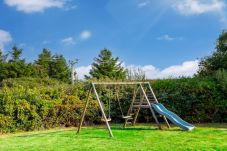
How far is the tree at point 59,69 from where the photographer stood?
171ft

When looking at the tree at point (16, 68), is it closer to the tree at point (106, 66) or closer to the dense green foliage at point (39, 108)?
the tree at point (106, 66)

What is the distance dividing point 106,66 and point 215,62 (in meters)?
28.1

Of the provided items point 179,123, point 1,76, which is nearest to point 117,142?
point 179,123

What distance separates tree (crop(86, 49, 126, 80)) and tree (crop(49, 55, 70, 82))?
156 inches

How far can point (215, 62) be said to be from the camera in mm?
23641

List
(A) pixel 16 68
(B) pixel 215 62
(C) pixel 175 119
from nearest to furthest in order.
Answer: (C) pixel 175 119
(B) pixel 215 62
(A) pixel 16 68

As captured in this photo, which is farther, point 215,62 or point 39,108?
point 215,62

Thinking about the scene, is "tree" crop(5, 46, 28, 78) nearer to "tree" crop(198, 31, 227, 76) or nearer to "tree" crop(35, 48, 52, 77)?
"tree" crop(35, 48, 52, 77)

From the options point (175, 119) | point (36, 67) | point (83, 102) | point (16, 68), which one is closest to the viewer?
point (175, 119)

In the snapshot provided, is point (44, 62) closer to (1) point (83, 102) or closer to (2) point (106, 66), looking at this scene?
(2) point (106, 66)

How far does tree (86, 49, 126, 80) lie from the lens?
5001 cm

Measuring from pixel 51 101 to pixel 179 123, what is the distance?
578 cm

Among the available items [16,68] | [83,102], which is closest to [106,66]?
[16,68]

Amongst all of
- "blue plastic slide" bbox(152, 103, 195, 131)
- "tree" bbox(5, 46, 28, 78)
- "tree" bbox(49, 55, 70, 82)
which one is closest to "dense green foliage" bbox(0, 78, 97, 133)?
"blue plastic slide" bbox(152, 103, 195, 131)
